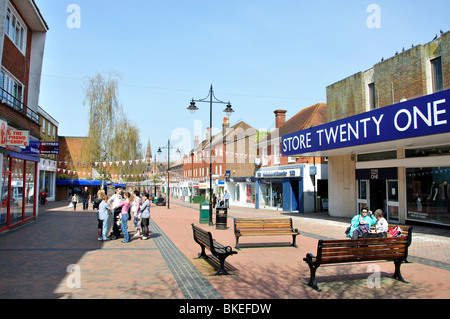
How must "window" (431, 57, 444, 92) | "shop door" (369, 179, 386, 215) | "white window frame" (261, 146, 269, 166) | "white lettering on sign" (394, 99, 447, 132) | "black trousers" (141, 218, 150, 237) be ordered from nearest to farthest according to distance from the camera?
"white lettering on sign" (394, 99, 447, 132), "black trousers" (141, 218, 150, 237), "window" (431, 57, 444, 92), "shop door" (369, 179, 386, 215), "white window frame" (261, 146, 269, 166)

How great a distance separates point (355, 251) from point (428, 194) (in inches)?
391

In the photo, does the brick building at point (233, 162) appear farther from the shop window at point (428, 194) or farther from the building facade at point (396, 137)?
the shop window at point (428, 194)

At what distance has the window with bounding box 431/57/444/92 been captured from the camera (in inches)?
526

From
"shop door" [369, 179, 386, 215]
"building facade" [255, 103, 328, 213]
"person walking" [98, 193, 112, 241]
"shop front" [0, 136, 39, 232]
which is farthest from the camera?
"building facade" [255, 103, 328, 213]

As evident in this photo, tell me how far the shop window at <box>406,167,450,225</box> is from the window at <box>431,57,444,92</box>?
10.9 feet

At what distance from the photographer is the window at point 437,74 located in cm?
1335

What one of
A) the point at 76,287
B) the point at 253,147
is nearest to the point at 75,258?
the point at 76,287

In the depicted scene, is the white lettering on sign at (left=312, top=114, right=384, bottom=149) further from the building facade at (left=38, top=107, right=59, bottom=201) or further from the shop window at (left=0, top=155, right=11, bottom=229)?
the building facade at (left=38, top=107, right=59, bottom=201)

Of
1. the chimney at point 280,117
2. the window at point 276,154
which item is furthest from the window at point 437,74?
the chimney at point 280,117

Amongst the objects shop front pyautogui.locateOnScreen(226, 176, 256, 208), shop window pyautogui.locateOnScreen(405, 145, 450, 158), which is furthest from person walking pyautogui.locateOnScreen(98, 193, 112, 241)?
shop front pyautogui.locateOnScreen(226, 176, 256, 208)

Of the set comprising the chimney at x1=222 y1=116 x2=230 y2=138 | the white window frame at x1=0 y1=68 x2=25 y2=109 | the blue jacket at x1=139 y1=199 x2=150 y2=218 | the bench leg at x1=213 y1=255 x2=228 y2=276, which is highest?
the chimney at x1=222 y1=116 x2=230 y2=138

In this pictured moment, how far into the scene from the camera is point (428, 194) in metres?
14.1
